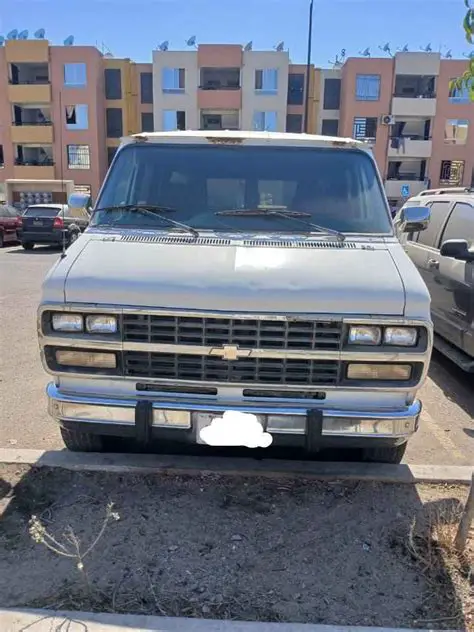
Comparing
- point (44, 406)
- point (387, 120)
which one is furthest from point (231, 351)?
point (387, 120)

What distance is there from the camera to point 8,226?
2072 centimetres

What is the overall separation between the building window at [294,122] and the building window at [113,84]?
12963 mm

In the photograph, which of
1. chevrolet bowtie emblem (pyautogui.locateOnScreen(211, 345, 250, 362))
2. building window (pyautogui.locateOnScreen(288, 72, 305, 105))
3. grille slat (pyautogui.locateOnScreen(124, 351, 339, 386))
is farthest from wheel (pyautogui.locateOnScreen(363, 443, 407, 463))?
building window (pyautogui.locateOnScreen(288, 72, 305, 105))

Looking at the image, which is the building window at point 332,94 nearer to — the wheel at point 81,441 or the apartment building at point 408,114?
the apartment building at point 408,114

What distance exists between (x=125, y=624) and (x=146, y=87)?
4426 centimetres

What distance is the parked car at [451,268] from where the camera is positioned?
5637mm

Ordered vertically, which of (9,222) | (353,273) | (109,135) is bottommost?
(9,222)

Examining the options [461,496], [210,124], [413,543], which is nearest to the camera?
[413,543]

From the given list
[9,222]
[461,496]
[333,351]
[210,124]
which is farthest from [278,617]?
[210,124]

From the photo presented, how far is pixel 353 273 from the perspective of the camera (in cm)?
323

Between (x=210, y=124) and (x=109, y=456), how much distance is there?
40.7m

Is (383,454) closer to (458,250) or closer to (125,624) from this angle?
(125,624)

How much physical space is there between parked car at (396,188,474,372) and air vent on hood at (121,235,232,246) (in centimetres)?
253

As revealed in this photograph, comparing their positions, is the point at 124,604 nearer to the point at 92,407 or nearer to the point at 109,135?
the point at 92,407
